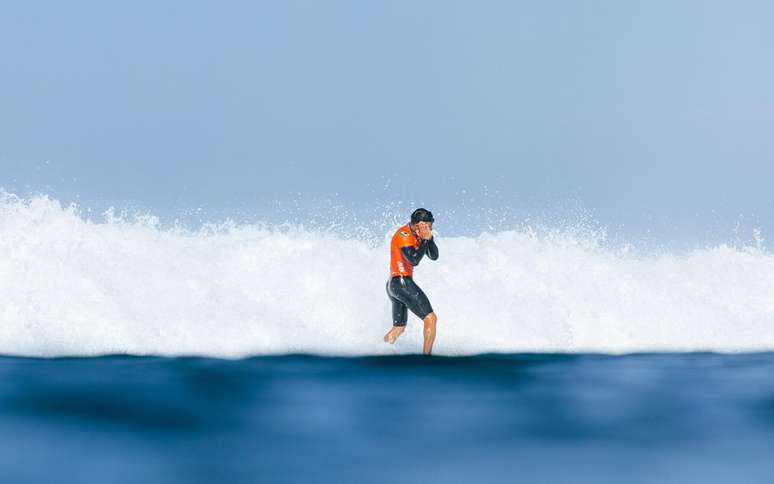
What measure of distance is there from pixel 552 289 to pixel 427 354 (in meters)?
5.07

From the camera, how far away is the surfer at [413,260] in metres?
12.6

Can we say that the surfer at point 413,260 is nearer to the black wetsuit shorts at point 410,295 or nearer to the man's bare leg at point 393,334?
the black wetsuit shorts at point 410,295

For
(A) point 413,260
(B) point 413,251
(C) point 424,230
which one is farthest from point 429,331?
(C) point 424,230

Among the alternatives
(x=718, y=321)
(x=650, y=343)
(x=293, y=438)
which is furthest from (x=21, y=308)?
(x=718, y=321)

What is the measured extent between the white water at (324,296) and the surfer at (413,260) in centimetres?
108

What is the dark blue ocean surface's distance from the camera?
7.21 m

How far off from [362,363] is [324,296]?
13.0 feet

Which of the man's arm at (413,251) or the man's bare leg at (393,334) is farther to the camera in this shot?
the man's bare leg at (393,334)

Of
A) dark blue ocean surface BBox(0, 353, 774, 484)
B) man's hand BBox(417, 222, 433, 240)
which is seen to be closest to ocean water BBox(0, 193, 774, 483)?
dark blue ocean surface BBox(0, 353, 774, 484)

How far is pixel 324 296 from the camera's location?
1592cm

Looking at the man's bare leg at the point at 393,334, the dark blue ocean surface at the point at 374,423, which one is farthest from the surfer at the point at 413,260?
the dark blue ocean surface at the point at 374,423

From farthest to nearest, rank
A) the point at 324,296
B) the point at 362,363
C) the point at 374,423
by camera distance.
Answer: the point at 324,296 < the point at 362,363 < the point at 374,423

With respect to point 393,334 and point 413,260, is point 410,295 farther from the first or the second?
point 393,334

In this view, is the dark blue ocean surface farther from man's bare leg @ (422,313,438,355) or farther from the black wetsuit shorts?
the black wetsuit shorts
